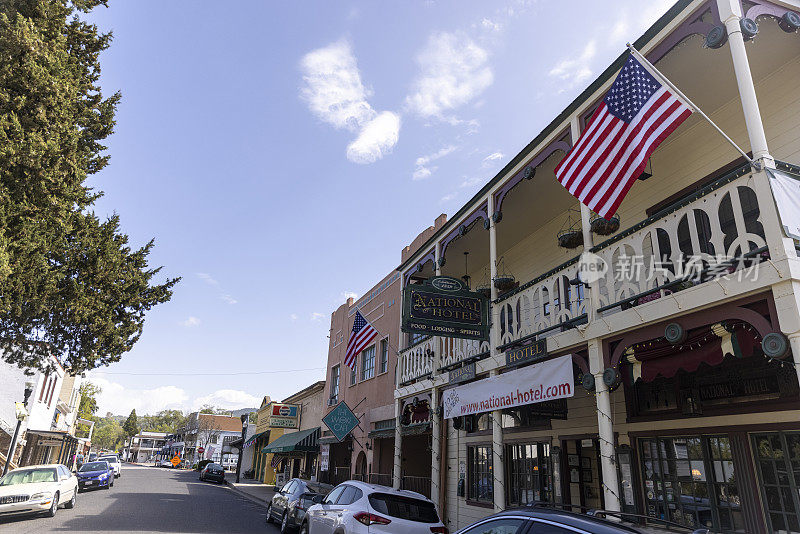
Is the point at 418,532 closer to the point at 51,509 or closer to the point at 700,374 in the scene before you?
the point at 700,374

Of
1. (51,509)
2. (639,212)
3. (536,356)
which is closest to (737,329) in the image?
(536,356)

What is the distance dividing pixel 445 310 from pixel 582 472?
13.9 feet

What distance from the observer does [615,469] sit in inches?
275

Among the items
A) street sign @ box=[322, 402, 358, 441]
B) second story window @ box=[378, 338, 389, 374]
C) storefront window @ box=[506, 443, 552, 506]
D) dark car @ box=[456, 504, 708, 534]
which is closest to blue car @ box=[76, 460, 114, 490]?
street sign @ box=[322, 402, 358, 441]

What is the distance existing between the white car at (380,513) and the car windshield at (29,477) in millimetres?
11266

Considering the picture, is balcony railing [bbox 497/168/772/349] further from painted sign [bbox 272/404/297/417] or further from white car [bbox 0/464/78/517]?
painted sign [bbox 272/404/297/417]

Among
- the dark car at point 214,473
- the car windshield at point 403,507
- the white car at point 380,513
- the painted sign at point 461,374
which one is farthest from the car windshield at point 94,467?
the car windshield at point 403,507

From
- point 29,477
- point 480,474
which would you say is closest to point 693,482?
point 480,474

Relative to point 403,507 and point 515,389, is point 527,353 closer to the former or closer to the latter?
point 515,389

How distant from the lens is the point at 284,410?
102ft

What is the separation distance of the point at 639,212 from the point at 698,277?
4.37 metres

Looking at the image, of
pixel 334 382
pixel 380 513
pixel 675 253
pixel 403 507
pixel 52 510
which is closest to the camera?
pixel 675 253

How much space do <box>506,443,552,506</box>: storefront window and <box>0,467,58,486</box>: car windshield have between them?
13.6 m

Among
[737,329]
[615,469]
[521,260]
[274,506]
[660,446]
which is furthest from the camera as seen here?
[274,506]
